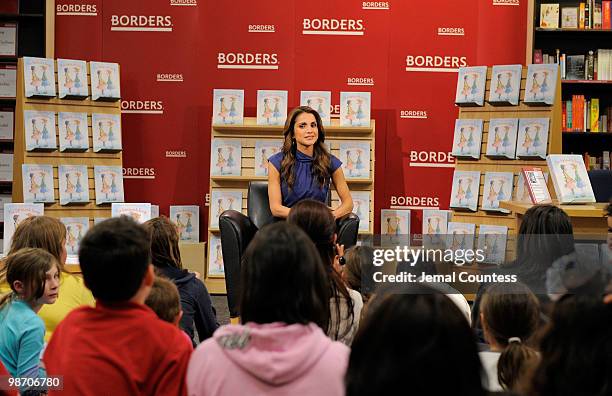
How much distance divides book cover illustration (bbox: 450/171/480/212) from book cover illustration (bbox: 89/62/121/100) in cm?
279

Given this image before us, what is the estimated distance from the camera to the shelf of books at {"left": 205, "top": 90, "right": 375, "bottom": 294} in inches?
270

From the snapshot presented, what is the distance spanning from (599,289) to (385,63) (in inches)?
204

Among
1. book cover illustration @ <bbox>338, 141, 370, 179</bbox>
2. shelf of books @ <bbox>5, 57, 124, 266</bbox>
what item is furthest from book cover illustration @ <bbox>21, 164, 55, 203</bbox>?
book cover illustration @ <bbox>338, 141, 370, 179</bbox>

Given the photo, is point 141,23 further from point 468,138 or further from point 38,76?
point 468,138

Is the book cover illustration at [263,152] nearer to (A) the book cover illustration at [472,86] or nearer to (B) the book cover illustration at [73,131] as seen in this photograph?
(B) the book cover illustration at [73,131]

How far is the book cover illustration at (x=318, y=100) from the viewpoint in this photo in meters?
6.93

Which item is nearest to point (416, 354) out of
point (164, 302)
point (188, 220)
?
point (164, 302)

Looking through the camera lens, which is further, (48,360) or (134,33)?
(134,33)

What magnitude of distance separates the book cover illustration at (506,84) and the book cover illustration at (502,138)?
15 cm

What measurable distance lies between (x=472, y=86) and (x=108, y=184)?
298cm

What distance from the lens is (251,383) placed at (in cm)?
173

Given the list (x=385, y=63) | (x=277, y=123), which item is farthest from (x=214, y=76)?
(x=385, y=63)

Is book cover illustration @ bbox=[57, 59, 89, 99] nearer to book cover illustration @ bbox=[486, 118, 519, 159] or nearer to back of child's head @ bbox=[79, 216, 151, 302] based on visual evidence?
book cover illustration @ bbox=[486, 118, 519, 159]

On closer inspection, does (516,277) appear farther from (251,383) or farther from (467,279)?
(251,383)
